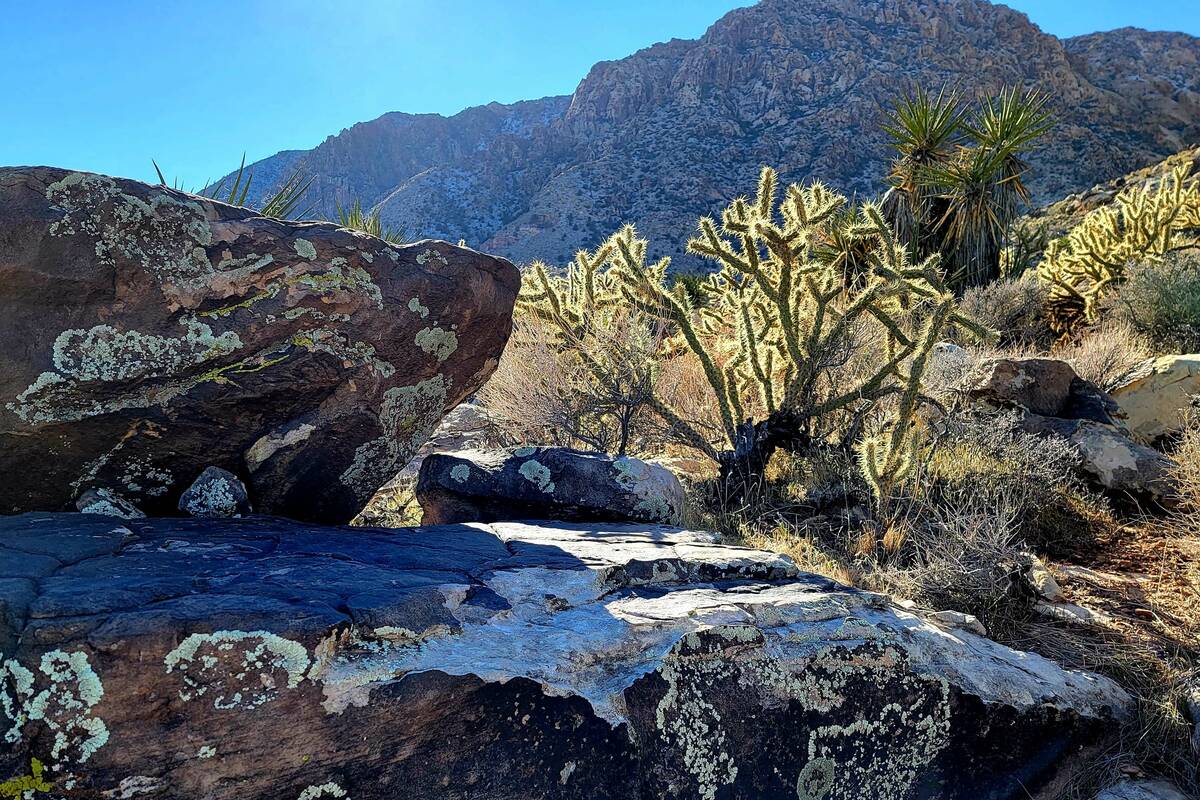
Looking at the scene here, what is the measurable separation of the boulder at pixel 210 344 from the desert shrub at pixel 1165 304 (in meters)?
9.95

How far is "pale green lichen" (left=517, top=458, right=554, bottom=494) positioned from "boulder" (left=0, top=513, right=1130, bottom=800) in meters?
1.14

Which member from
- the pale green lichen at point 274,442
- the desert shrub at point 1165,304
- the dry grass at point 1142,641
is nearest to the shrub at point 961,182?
the desert shrub at point 1165,304

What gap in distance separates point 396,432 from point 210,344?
3.00 ft

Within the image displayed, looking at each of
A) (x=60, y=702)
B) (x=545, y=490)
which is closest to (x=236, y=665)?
(x=60, y=702)

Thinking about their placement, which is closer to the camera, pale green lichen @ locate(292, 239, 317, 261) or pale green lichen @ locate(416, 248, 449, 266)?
pale green lichen @ locate(292, 239, 317, 261)

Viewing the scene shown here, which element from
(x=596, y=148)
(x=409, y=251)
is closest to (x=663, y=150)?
(x=596, y=148)

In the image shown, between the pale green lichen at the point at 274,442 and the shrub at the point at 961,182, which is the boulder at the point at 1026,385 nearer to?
the pale green lichen at the point at 274,442

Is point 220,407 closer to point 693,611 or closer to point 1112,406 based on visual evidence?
point 693,611

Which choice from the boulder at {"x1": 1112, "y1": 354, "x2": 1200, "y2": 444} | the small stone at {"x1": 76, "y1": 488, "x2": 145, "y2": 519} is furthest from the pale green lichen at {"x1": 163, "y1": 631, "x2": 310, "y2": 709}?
the boulder at {"x1": 1112, "y1": 354, "x2": 1200, "y2": 444}

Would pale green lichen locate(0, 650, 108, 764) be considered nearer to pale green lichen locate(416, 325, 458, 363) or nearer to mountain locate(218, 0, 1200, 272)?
pale green lichen locate(416, 325, 458, 363)

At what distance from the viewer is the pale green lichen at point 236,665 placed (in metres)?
1.64

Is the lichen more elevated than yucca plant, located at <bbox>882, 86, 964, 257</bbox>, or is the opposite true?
yucca plant, located at <bbox>882, 86, 964, 257</bbox>

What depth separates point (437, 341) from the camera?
3.42 metres

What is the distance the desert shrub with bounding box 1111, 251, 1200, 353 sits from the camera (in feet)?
31.1
